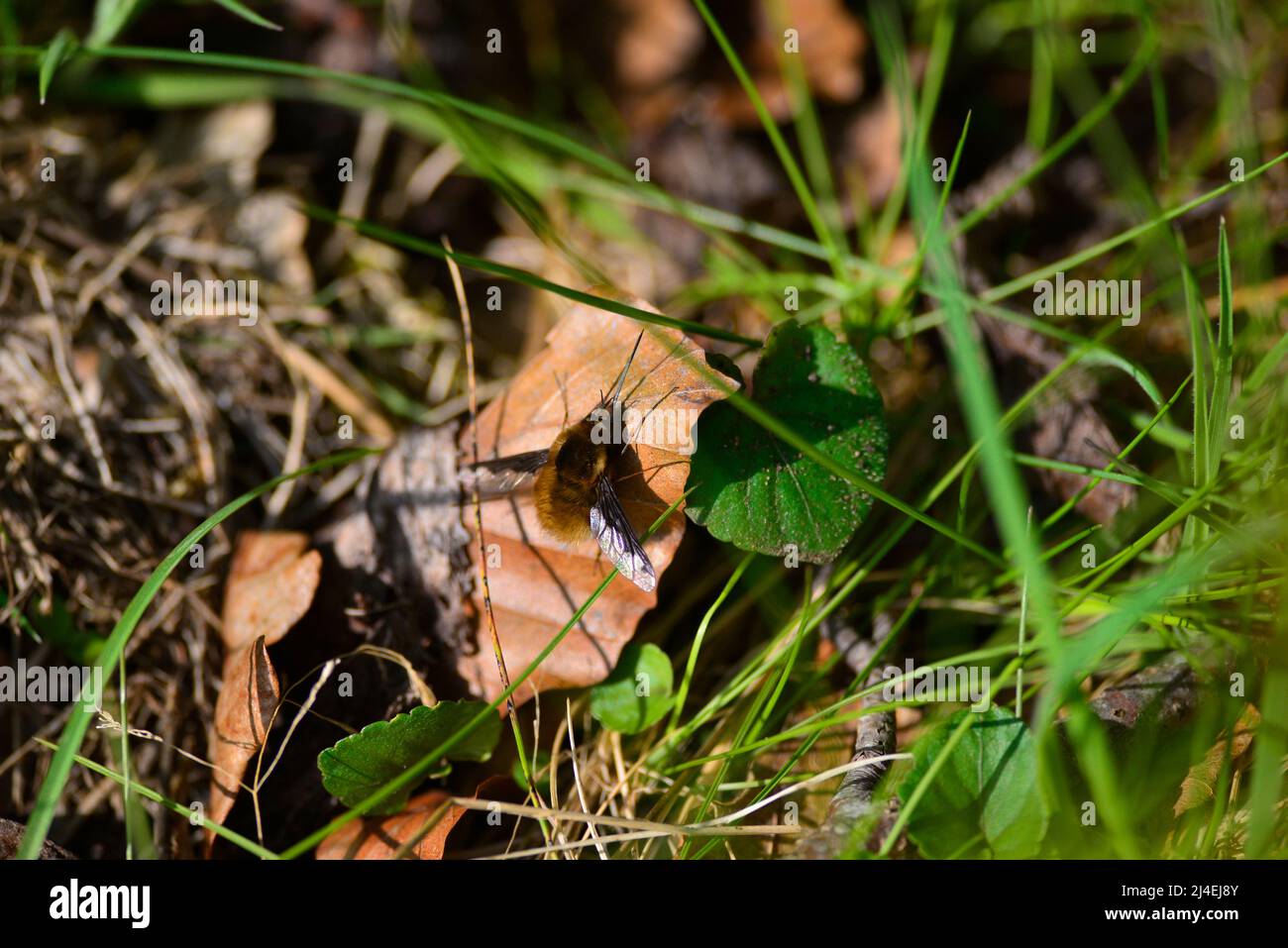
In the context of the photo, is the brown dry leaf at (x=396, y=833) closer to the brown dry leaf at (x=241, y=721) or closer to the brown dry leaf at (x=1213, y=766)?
the brown dry leaf at (x=241, y=721)

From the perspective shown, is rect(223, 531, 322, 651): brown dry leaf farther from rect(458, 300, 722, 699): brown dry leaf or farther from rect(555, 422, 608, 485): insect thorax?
rect(555, 422, 608, 485): insect thorax

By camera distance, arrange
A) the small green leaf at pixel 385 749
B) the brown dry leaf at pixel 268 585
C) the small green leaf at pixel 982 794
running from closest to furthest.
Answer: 1. the small green leaf at pixel 982 794
2. the small green leaf at pixel 385 749
3. the brown dry leaf at pixel 268 585

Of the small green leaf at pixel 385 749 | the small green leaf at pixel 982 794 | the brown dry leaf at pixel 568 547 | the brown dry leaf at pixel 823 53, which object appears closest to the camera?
the small green leaf at pixel 982 794

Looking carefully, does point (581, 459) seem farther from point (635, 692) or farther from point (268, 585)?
point (268, 585)

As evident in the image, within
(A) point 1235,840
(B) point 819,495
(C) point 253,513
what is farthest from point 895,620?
(C) point 253,513

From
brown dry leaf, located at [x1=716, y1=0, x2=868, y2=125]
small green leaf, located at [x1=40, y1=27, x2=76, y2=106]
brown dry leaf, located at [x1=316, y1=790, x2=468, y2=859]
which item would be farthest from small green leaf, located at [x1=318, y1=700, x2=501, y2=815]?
brown dry leaf, located at [x1=716, y1=0, x2=868, y2=125]

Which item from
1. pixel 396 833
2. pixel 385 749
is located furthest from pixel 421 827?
pixel 385 749

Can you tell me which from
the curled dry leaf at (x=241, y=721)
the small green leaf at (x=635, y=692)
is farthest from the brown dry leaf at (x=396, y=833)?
the small green leaf at (x=635, y=692)
